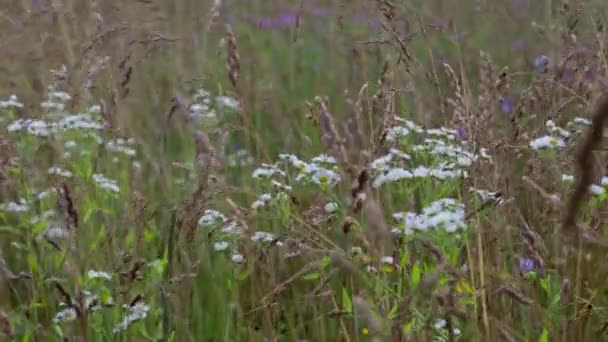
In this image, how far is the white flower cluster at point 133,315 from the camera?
1629 millimetres

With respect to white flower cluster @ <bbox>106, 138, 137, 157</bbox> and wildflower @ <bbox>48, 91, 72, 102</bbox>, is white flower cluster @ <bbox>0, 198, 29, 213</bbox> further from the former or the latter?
wildflower @ <bbox>48, 91, 72, 102</bbox>

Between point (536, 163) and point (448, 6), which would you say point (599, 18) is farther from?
point (448, 6)

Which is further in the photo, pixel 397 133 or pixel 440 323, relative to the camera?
pixel 397 133

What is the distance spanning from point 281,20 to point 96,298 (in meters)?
3.70

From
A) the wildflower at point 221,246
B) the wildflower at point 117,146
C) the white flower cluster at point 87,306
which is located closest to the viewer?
the white flower cluster at point 87,306

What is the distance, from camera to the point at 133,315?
167cm

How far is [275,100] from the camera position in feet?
10.1

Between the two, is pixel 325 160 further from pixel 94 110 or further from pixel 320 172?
pixel 94 110

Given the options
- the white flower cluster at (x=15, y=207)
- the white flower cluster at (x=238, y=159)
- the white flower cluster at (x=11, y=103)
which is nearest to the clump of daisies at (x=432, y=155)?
the white flower cluster at (x=238, y=159)

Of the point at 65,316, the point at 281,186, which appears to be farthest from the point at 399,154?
the point at 65,316

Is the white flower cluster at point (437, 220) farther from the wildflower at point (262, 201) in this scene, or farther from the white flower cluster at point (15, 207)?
the white flower cluster at point (15, 207)

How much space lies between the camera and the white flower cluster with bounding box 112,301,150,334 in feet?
5.35

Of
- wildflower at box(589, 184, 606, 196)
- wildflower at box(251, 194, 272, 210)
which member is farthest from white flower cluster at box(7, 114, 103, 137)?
wildflower at box(589, 184, 606, 196)

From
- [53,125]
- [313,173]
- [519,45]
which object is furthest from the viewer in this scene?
[519,45]
